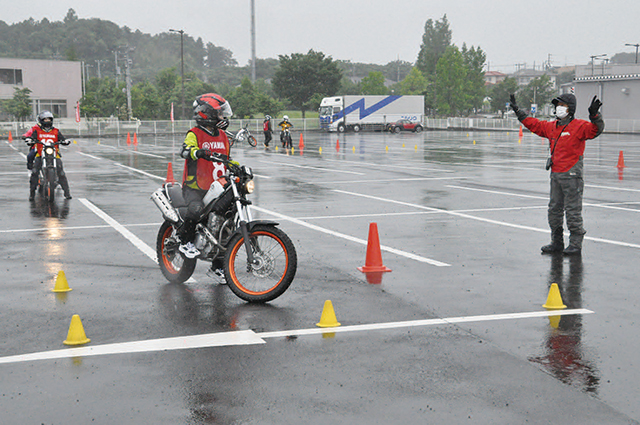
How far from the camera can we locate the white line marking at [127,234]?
9852 mm

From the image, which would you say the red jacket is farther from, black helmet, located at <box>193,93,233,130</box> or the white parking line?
black helmet, located at <box>193,93,233,130</box>

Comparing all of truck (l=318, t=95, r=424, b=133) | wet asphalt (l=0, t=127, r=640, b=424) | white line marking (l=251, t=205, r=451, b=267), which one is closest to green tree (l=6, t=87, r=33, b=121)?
truck (l=318, t=95, r=424, b=133)

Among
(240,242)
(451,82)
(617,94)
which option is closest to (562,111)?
(240,242)

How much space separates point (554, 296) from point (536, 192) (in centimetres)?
1030

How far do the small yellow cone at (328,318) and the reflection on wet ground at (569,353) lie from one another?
5.53 feet

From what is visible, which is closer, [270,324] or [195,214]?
[270,324]

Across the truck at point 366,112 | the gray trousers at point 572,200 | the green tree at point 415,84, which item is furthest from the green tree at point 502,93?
the gray trousers at point 572,200

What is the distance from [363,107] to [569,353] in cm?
6420

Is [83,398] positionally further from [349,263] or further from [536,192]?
[536,192]

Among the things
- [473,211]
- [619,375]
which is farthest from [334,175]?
[619,375]

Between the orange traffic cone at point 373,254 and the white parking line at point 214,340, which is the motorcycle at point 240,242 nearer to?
the white parking line at point 214,340

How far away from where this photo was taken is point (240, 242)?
7.27 m

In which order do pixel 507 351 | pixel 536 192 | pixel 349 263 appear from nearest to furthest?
1. pixel 507 351
2. pixel 349 263
3. pixel 536 192

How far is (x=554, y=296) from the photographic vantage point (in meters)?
7.00
